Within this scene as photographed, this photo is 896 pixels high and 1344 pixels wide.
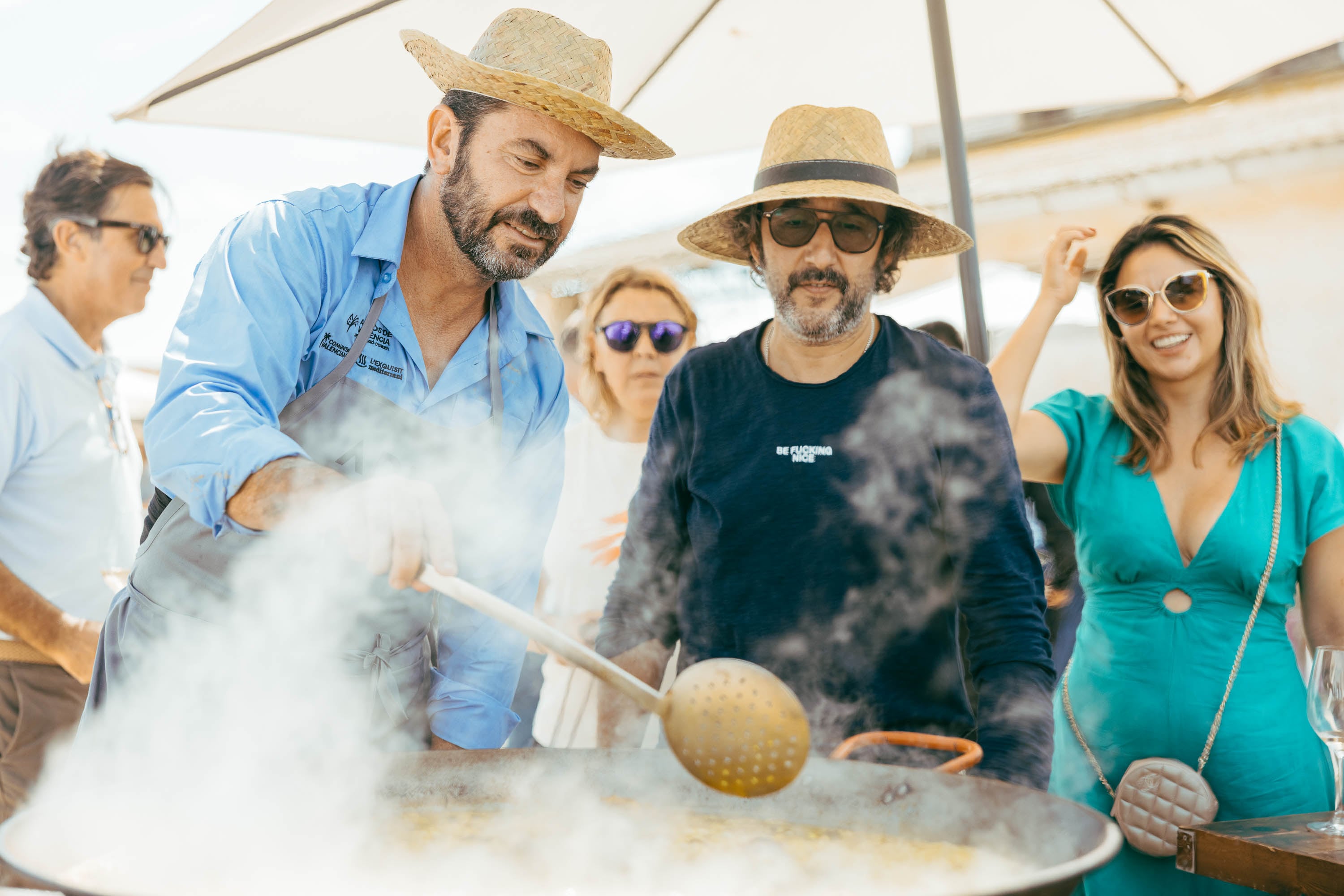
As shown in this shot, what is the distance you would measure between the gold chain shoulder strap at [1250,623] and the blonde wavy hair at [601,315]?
1.66 m

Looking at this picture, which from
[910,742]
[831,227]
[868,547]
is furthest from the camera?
[831,227]

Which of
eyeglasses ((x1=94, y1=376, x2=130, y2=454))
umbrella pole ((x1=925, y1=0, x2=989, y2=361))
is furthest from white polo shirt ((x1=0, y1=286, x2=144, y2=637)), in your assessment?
umbrella pole ((x1=925, y1=0, x2=989, y2=361))

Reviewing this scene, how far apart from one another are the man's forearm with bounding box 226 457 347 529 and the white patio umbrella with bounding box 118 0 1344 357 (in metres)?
1.46

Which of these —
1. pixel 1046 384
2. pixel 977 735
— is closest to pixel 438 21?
pixel 977 735

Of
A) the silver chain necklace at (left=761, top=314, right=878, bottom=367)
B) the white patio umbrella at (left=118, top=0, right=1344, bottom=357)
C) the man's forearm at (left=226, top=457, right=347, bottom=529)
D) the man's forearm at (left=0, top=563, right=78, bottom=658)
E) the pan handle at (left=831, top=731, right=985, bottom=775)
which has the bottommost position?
the man's forearm at (left=0, top=563, right=78, bottom=658)

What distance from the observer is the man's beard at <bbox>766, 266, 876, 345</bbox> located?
196 centimetres

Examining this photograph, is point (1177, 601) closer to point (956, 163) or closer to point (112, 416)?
point (956, 163)

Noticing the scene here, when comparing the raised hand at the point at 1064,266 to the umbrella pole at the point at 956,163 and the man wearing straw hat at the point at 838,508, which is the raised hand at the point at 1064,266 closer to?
the umbrella pole at the point at 956,163

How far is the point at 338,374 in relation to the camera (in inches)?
67.6

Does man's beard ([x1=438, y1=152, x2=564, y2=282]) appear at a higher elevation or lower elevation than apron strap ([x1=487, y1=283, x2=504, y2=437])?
higher

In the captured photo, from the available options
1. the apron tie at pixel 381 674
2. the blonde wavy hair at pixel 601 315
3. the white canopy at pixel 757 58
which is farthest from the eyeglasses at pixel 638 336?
the apron tie at pixel 381 674

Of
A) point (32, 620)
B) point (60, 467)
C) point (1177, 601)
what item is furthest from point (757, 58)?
point (32, 620)

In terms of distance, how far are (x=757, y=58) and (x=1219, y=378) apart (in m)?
1.50

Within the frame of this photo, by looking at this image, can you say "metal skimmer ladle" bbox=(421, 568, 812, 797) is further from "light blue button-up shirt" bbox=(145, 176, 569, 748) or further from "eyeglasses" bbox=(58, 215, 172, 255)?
"eyeglasses" bbox=(58, 215, 172, 255)
